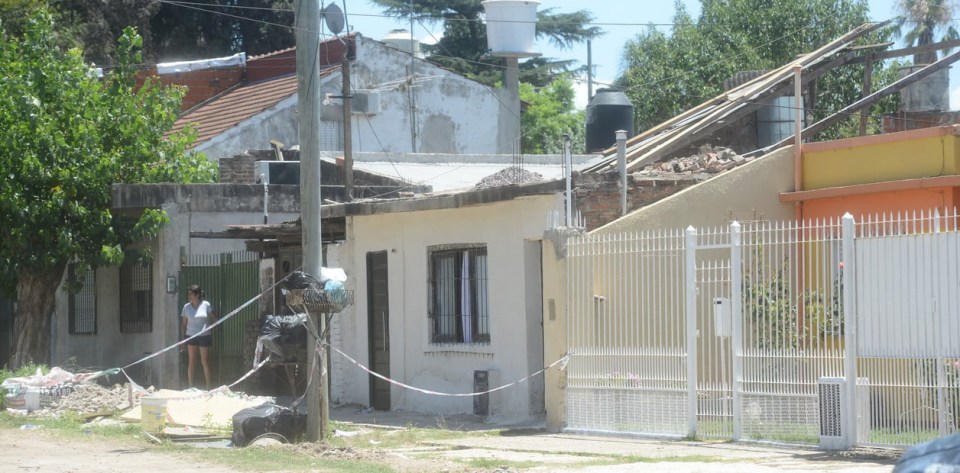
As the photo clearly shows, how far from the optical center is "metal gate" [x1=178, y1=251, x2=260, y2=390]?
19625mm

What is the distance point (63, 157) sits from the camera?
63.9 ft

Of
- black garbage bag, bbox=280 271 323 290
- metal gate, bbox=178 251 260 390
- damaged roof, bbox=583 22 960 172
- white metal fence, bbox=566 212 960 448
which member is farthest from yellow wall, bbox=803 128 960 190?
metal gate, bbox=178 251 260 390

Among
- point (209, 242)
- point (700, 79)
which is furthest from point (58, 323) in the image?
point (700, 79)

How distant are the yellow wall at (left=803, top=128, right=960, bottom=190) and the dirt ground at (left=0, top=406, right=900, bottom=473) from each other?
4.22m

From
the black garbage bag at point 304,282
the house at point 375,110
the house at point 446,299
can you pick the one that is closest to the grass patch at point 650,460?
the black garbage bag at point 304,282

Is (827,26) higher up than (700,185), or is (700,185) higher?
(827,26)

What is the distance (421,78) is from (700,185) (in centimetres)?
1628

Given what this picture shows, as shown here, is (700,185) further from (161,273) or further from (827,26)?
(827,26)

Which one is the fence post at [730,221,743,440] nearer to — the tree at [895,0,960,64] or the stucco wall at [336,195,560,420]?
the stucco wall at [336,195,560,420]

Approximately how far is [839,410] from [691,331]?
1764mm

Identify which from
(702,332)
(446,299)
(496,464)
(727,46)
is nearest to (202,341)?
(446,299)

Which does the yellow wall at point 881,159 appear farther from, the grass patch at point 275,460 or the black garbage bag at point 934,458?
the black garbage bag at point 934,458

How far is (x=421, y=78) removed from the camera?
98.6 feet

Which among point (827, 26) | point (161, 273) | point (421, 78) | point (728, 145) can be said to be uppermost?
point (827, 26)
